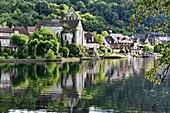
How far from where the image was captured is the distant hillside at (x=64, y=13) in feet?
301

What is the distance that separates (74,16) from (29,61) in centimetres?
3205

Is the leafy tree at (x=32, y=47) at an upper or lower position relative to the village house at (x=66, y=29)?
lower

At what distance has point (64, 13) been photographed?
103 meters

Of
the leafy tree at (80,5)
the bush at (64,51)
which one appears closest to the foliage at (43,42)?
the bush at (64,51)

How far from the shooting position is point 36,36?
57.8 metres

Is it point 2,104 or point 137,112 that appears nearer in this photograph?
point 137,112

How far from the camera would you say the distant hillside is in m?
91.7

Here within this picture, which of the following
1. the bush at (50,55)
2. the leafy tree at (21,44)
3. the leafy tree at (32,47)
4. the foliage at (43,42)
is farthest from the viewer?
the foliage at (43,42)

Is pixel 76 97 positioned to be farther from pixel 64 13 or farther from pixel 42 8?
pixel 64 13

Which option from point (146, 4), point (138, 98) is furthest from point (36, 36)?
point (146, 4)

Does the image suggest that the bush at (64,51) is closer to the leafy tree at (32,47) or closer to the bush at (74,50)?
the bush at (74,50)

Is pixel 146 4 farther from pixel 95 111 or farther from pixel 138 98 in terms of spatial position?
pixel 138 98

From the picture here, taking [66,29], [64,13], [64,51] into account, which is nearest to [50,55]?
[64,51]

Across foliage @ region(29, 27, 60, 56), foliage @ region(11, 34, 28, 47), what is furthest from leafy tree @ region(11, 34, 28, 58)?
foliage @ region(29, 27, 60, 56)
